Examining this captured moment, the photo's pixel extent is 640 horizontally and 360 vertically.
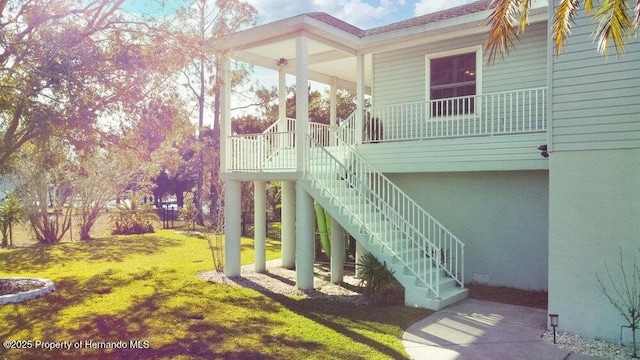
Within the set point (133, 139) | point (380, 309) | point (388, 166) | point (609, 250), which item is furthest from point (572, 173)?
point (133, 139)

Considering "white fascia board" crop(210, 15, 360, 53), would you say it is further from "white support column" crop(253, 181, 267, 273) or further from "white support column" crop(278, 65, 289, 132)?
"white support column" crop(253, 181, 267, 273)

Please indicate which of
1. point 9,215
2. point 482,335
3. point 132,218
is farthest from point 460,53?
point 132,218

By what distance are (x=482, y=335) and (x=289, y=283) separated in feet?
16.0

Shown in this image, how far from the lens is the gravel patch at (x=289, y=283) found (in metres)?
8.95

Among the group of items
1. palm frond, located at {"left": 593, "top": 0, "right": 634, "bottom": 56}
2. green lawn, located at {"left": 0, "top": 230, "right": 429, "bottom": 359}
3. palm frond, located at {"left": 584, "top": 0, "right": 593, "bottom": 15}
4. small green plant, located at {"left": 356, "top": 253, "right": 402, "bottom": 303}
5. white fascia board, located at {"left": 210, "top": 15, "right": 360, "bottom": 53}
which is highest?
white fascia board, located at {"left": 210, "top": 15, "right": 360, "bottom": 53}

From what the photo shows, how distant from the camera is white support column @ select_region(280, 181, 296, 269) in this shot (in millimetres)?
12047

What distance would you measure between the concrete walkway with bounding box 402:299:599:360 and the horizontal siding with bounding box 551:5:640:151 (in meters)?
2.81

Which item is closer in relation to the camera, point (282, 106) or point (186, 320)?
point (186, 320)

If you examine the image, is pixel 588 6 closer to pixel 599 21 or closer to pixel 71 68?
pixel 599 21

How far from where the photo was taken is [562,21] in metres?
5.95

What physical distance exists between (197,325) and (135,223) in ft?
51.3

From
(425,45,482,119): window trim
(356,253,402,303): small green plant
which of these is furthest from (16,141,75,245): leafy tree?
(425,45,482,119): window trim

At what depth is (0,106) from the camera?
7500 mm

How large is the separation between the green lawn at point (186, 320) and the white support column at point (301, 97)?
10.1ft
